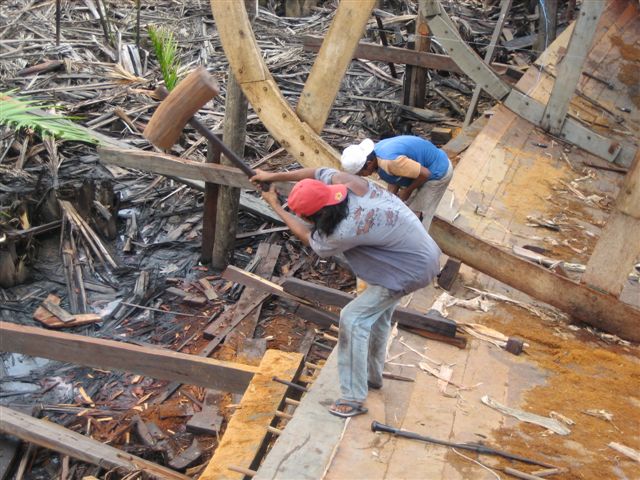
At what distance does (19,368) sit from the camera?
23.0 ft

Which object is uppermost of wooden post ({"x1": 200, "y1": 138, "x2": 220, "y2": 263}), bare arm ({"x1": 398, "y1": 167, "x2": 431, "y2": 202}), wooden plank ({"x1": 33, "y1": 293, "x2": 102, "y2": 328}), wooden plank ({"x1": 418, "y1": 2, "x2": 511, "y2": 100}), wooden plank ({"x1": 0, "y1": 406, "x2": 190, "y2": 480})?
wooden plank ({"x1": 418, "y1": 2, "x2": 511, "y2": 100})

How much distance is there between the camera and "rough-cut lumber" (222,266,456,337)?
5.02m

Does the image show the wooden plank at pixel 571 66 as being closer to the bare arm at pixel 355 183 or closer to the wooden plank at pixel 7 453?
the bare arm at pixel 355 183

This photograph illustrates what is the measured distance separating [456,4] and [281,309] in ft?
33.3

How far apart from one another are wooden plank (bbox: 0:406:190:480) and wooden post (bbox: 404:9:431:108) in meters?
7.19

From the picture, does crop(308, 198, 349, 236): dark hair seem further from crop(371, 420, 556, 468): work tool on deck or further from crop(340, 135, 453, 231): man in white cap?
crop(371, 420, 556, 468): work tool on deck

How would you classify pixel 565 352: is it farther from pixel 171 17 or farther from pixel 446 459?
pixel 171 17

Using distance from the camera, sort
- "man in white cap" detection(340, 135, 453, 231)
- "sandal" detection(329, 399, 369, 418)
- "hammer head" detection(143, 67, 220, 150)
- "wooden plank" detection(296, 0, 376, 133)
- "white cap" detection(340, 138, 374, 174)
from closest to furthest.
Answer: "sandal" detection(329, 399, 369, 418) < "hammer head" detection(143, 67, 220, 150) < "white cap" detection(340, 138, 374, 174) < "man in white cap" detection(340, 135, 453, 231) < "wooden plank" detection(296, 0, 376, 133)

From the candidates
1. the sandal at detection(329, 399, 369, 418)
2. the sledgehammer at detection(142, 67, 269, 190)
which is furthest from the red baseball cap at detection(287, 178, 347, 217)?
the sandal at detection(329, 399, 369, 418)

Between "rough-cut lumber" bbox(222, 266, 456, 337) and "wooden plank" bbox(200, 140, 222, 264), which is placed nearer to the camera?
"rough-cut lumber" bbox(222, 266, 456, 337)

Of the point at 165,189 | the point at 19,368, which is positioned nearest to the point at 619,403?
the point at 19,368

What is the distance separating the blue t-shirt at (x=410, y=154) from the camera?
537 centimetres

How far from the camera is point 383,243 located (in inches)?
155

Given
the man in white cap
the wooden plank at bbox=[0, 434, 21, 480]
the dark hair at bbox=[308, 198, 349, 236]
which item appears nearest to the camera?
the dark hair at bbox=[308, 198, 349, 236]
